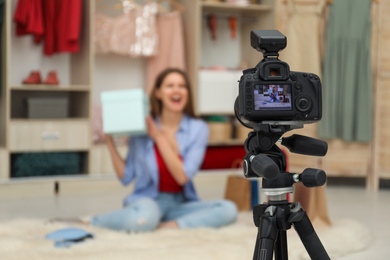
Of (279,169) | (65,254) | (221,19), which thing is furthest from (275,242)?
(221,19)

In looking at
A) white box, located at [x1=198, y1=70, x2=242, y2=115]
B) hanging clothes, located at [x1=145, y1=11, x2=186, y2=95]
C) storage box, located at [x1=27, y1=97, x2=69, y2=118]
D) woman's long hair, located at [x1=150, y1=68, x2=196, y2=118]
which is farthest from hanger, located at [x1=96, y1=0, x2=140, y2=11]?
woman's long hair, located at [x1=150, y1=68, x2=196, y2=118]

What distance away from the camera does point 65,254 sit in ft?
6.66

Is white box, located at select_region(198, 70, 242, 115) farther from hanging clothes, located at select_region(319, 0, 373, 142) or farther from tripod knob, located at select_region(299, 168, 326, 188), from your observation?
tripod knob, located at select_region(299, 168, 326, 188)

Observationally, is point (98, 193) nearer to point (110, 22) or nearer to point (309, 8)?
point (110, 22)

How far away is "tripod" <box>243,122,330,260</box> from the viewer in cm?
109

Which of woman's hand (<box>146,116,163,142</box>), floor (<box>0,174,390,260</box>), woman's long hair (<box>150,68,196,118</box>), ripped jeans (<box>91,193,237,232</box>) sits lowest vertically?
floor (<box>0,174,390,260</box>)

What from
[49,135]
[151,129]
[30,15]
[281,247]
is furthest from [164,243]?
[30,15]

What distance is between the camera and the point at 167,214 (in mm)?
2568

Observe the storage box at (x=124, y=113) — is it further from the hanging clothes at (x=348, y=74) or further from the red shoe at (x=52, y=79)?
the hanging clothes at (x=348, y=74)

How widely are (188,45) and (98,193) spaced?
134 centimetres

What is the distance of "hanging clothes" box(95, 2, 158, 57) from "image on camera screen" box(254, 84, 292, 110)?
3.15 metres

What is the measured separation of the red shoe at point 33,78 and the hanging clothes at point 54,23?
20 centimetres

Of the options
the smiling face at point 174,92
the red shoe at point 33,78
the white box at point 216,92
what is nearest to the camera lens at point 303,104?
the smiling face at point 174,92

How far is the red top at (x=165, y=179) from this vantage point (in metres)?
2.54
